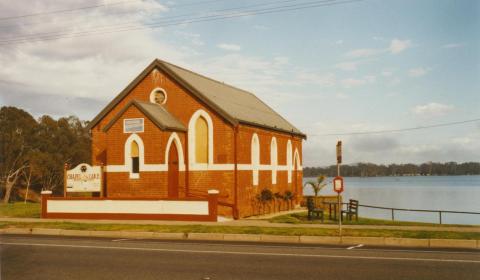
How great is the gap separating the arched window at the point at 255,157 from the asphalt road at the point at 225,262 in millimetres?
14279

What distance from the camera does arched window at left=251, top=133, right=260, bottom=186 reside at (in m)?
30.5

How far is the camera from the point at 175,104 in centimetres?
2917

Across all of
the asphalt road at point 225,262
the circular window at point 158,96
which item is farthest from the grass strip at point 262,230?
the circular window at point 158,96

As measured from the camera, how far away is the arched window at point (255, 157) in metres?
30.5

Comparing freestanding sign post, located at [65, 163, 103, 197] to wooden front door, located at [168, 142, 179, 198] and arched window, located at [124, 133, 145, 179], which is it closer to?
arched window, located at [124, 133, 145, 179]

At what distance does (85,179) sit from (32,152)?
1962 inches

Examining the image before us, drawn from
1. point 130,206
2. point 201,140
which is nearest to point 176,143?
point 201,140

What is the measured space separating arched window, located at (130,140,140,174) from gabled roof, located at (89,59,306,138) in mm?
3805

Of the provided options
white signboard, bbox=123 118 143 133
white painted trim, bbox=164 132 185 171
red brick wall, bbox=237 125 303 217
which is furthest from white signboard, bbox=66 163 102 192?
red brick wall, bbox=237 125 303 217

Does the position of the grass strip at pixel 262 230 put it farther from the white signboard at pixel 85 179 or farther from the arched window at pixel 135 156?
the arched window at pixel 135 156

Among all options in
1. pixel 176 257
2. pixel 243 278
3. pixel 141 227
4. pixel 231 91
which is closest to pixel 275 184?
pixel 231 91

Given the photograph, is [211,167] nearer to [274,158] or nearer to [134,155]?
[134,155]

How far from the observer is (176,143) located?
28.1m

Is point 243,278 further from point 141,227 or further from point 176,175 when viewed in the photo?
point 176,175
